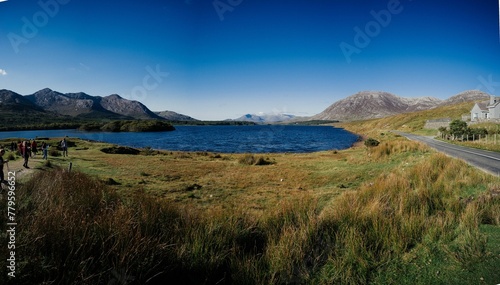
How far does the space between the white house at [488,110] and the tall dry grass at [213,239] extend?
214 ft

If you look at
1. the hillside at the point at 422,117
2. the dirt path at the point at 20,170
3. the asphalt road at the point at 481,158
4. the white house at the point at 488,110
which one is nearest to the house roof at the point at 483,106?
the white house at the point at 488,110

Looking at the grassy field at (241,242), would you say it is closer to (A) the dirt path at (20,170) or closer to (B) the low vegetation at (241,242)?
(B) the low vegetation at (241,242)

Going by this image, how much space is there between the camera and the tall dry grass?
2.90m

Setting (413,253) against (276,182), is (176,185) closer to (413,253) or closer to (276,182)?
(276,182)

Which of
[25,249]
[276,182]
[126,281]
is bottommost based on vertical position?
[276,182]

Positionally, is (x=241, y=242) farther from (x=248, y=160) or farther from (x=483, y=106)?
(x=483, y=106)

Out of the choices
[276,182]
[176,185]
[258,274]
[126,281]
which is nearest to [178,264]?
[126,281]

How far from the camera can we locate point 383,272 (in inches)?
153

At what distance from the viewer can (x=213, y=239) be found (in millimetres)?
4105

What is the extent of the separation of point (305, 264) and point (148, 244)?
2.39m

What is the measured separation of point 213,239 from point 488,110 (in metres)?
75.1

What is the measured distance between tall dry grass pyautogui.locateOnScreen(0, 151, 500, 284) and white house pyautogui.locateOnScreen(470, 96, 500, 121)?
65.1 meters

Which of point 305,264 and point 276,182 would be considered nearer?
point 305,264

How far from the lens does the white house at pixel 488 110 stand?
173ft
